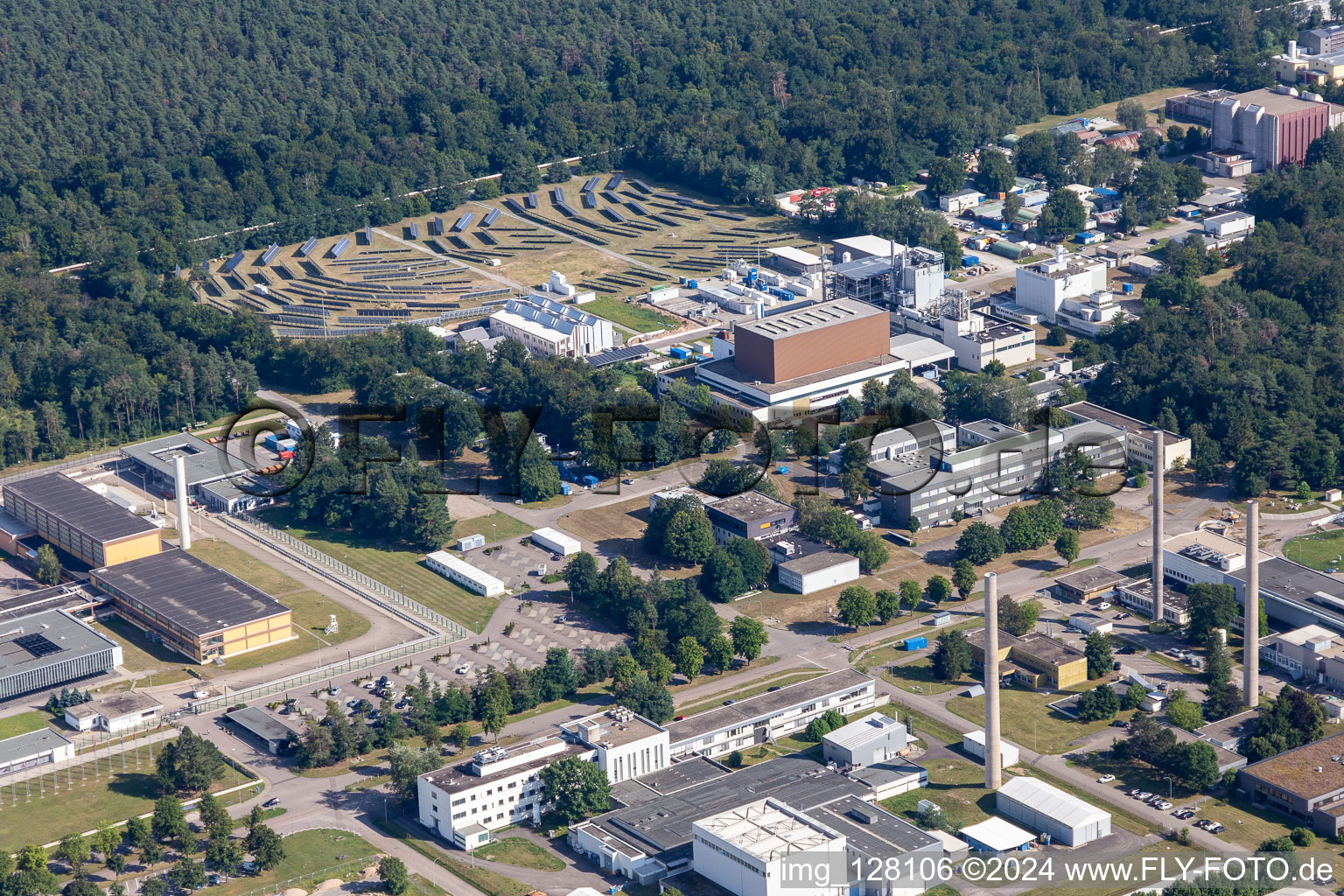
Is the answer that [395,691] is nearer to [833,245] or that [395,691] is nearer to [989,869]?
[989,869]

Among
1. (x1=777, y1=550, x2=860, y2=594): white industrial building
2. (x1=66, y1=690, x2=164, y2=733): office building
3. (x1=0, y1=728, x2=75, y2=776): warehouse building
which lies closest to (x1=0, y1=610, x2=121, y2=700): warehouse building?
(x1=66, y1=690, x2=164, y2=733): office building

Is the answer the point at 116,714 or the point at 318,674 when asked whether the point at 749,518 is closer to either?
the point at 318,674

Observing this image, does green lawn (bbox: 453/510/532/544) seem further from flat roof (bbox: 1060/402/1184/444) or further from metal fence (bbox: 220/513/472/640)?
flat roof (bbox: 1060/402/1184/444)

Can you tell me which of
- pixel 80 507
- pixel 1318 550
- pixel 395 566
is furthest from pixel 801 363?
pixel 80 507

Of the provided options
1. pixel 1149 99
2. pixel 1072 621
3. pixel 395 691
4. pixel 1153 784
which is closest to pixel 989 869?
pixel 1153 784

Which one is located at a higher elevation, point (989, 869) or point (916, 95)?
point (916, 95)

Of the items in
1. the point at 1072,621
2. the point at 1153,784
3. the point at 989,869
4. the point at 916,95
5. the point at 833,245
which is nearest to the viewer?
the point at 989,869

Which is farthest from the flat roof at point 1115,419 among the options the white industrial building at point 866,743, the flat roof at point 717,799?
the flat roof at point 717,799

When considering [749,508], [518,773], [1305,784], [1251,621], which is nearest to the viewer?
[1305,784]
